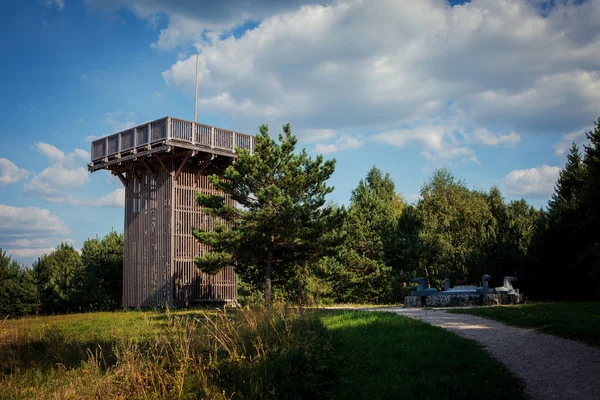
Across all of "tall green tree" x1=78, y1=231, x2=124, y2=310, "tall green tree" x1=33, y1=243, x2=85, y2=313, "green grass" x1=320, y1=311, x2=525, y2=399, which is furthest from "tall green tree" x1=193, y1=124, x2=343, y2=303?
"tall green tree" x1=33, y1=243, x2=85, y2=313

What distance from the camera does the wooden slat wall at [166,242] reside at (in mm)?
24781

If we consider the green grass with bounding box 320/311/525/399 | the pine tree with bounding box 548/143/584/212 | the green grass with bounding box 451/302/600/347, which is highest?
the pine tree with bounding box 548/143/584/212

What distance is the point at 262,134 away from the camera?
21625 mm

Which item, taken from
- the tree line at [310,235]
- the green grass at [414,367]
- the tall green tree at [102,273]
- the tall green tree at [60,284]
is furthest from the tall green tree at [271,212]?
the tall green tree at [60,284]

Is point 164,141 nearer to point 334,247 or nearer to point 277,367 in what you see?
point 334,247

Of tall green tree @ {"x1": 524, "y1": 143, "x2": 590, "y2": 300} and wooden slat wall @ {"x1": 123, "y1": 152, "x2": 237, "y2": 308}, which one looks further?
wooden slat wall @ {"x1": 123, "y1": 152, "x2": 237, "y2": 308}

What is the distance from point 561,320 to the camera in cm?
1155

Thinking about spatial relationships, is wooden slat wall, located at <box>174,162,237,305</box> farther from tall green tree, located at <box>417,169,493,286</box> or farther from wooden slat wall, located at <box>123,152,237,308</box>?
tall green tree, located at <box>417,169,493,286</box>

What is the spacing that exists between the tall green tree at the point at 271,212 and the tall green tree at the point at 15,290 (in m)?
16.3

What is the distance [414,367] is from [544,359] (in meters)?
2.11

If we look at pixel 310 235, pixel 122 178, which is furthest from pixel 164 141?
pixel 310 235

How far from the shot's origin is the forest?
20.1m

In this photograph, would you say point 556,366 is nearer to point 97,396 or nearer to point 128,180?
point 97,396

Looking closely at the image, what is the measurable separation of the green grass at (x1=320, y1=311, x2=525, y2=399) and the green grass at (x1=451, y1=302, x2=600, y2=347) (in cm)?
218
